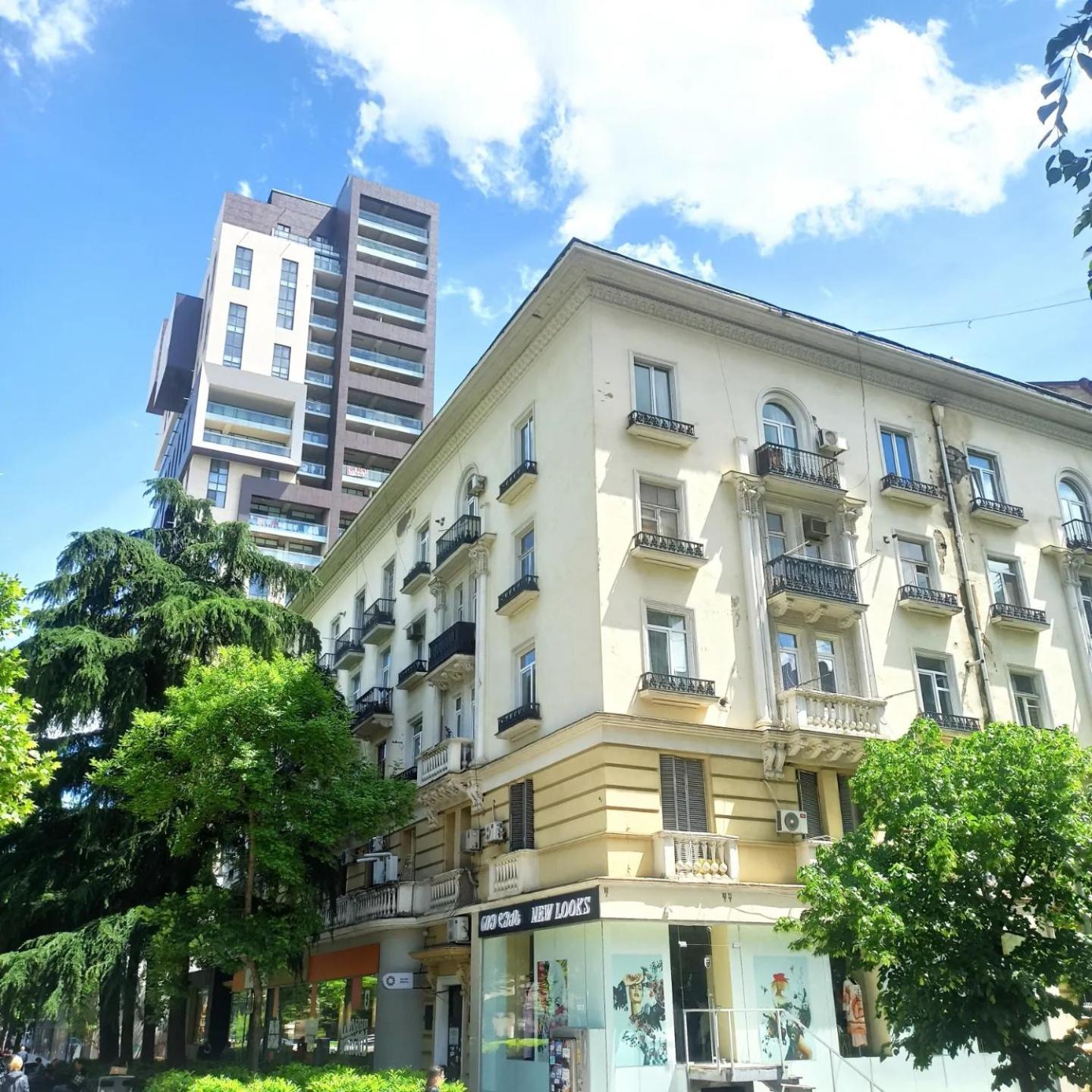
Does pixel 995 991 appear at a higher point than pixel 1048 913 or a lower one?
lower

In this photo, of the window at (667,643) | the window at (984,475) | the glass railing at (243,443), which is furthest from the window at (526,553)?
the glass railing at (243,443)

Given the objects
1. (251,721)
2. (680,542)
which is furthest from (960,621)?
(251,721)

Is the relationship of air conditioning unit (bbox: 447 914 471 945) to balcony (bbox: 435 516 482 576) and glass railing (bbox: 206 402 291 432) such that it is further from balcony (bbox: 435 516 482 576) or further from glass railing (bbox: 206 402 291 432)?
glass railing (bbox: 206 402 291 432)

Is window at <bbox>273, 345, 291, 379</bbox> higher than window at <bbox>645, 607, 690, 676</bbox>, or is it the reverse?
window at <bbox>273, 345, 291, 379</bbox>

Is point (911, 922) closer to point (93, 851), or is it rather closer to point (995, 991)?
point (995, 991)

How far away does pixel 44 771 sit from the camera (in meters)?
17.1

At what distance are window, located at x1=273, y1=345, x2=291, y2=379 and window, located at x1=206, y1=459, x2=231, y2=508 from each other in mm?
8884

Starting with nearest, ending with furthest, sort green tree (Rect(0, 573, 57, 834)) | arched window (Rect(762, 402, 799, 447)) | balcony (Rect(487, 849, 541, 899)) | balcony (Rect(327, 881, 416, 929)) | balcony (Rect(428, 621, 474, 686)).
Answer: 1. green tree (Rect(0, 573, 57, 834))
2. balcony (Rect(487, 849, 541, 899))
3. arched window (Rect(762, 402, 799, 447))
4. balcony (Rect(327, 881, 416, 929))
5. balcony (Rect(428, 621, 474, 686))

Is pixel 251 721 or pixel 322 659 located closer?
pixel 251 721

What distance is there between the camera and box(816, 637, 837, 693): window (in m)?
24.0

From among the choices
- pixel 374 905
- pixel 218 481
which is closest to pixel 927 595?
pixel 374 905

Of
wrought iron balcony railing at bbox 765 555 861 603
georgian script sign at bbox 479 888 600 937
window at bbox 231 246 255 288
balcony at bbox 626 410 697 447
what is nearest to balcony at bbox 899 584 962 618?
wrought iron balcony railing at bbox 765 555 861 603

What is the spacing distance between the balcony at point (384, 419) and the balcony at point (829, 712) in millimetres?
61581

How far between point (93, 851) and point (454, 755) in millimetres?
9455
